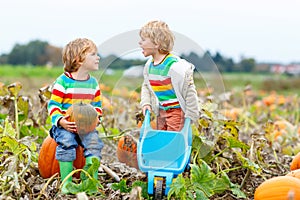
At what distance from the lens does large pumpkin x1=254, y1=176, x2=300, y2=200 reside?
9.35 feet

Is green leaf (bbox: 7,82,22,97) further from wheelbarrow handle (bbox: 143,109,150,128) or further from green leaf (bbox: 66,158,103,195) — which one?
wheelbarrow handle (bbox: 143,109,150,128)

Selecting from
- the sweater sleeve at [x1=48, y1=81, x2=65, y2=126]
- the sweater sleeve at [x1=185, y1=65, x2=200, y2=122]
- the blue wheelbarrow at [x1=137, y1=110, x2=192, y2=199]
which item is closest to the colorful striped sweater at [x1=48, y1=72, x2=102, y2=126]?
the sweater sleeve at [x1=48, y1=81, x2=65, y2=126]

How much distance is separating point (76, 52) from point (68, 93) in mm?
214

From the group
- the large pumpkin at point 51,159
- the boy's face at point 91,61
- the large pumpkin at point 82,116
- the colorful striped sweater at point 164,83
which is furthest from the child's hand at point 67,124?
the colorful striped sweater at point 164,83

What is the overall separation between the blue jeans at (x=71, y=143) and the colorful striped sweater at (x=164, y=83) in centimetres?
46

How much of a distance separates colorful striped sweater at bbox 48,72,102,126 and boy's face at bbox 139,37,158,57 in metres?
0.33

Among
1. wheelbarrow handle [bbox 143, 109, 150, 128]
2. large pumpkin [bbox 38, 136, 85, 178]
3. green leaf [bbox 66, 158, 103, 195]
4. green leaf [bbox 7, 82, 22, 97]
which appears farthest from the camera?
green leaf [bbox 7, 82, 22, 97]

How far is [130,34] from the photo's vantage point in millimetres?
2949

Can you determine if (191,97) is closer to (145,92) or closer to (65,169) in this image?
(145,92)

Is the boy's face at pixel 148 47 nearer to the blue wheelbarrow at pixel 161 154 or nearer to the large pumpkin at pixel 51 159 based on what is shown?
the blue wheelbarrow at pixel 161 154

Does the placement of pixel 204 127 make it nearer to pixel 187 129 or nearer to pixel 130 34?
pixel 187 129

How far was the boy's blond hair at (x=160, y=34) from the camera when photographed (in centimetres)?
287

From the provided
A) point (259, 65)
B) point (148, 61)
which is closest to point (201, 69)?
point (148, 61)

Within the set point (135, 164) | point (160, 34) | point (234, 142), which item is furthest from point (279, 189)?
point (160, 34)
